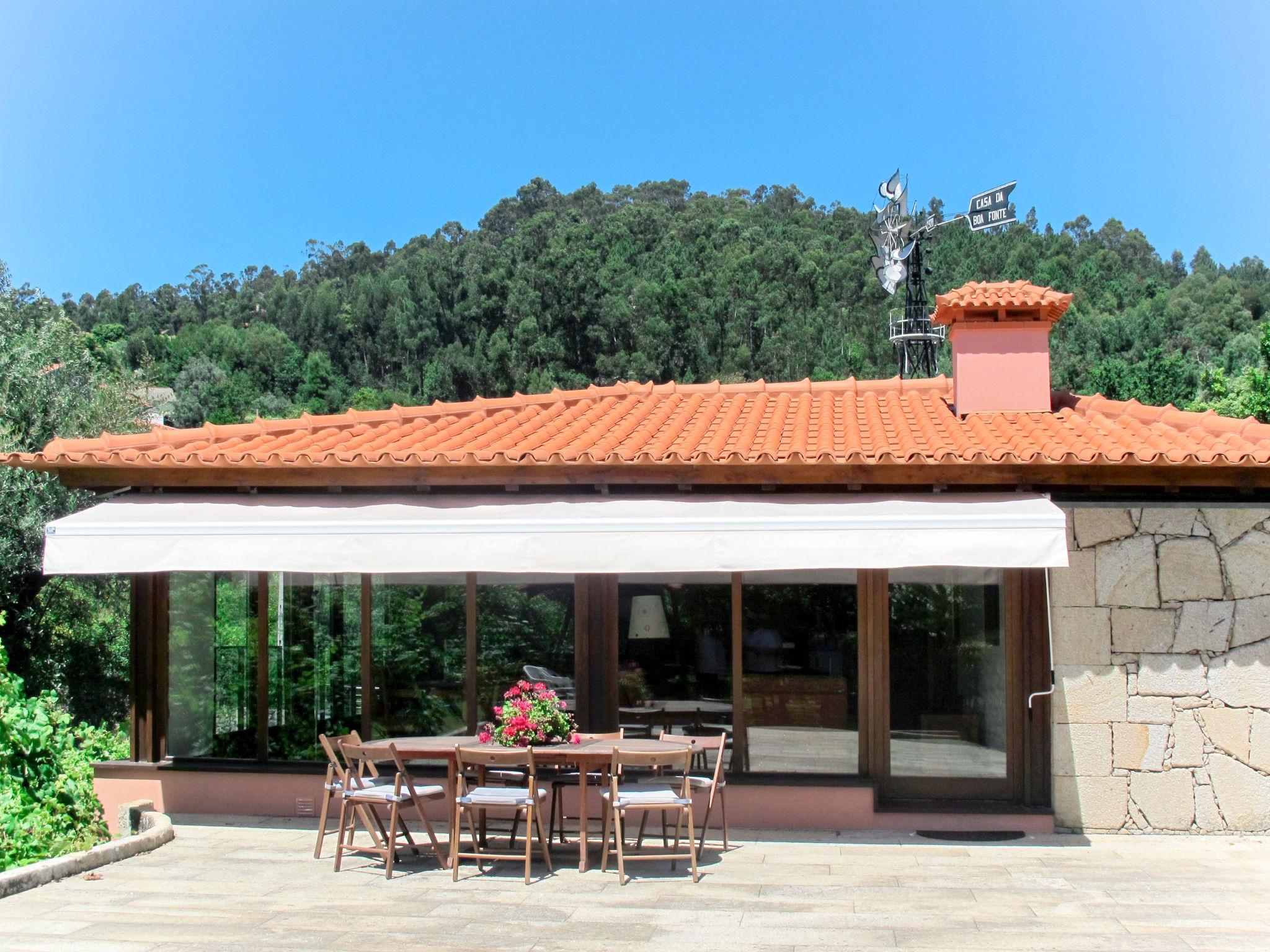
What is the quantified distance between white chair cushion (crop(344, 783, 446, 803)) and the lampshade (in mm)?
2534

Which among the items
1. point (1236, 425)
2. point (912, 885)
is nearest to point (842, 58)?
point (1236, 425)

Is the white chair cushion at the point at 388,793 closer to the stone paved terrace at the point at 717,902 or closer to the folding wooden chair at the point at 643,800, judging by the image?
the stone paved terrace at the point at 717,902

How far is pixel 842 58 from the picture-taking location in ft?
89.2

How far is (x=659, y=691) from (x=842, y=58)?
20441 mm

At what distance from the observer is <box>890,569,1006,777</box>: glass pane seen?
11062mm

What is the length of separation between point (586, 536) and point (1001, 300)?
605cm

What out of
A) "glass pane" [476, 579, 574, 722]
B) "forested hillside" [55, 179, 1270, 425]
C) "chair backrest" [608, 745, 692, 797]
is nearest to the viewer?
"chair backrest" [608, 745, 692, 797]

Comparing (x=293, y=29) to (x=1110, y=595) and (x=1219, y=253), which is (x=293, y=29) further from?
(x=1219, y=253)

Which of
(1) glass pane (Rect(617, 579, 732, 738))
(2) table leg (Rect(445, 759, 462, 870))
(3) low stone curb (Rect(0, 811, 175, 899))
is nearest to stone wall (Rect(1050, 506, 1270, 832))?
(1) glass pane (Rect(617, 579, 732, 738))

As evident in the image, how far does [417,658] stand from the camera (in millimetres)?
11758

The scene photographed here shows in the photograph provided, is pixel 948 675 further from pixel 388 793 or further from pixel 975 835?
pixel 388 793

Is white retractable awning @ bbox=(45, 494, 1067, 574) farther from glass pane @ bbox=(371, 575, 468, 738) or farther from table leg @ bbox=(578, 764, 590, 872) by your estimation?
table leg @ bbox=(578, 764, 590, 872)

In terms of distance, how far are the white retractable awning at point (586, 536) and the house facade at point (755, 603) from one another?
3 cm

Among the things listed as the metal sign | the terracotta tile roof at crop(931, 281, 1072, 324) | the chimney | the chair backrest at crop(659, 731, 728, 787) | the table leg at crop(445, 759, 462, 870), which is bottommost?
the table leg at crop(445, 759, 462, 870)
